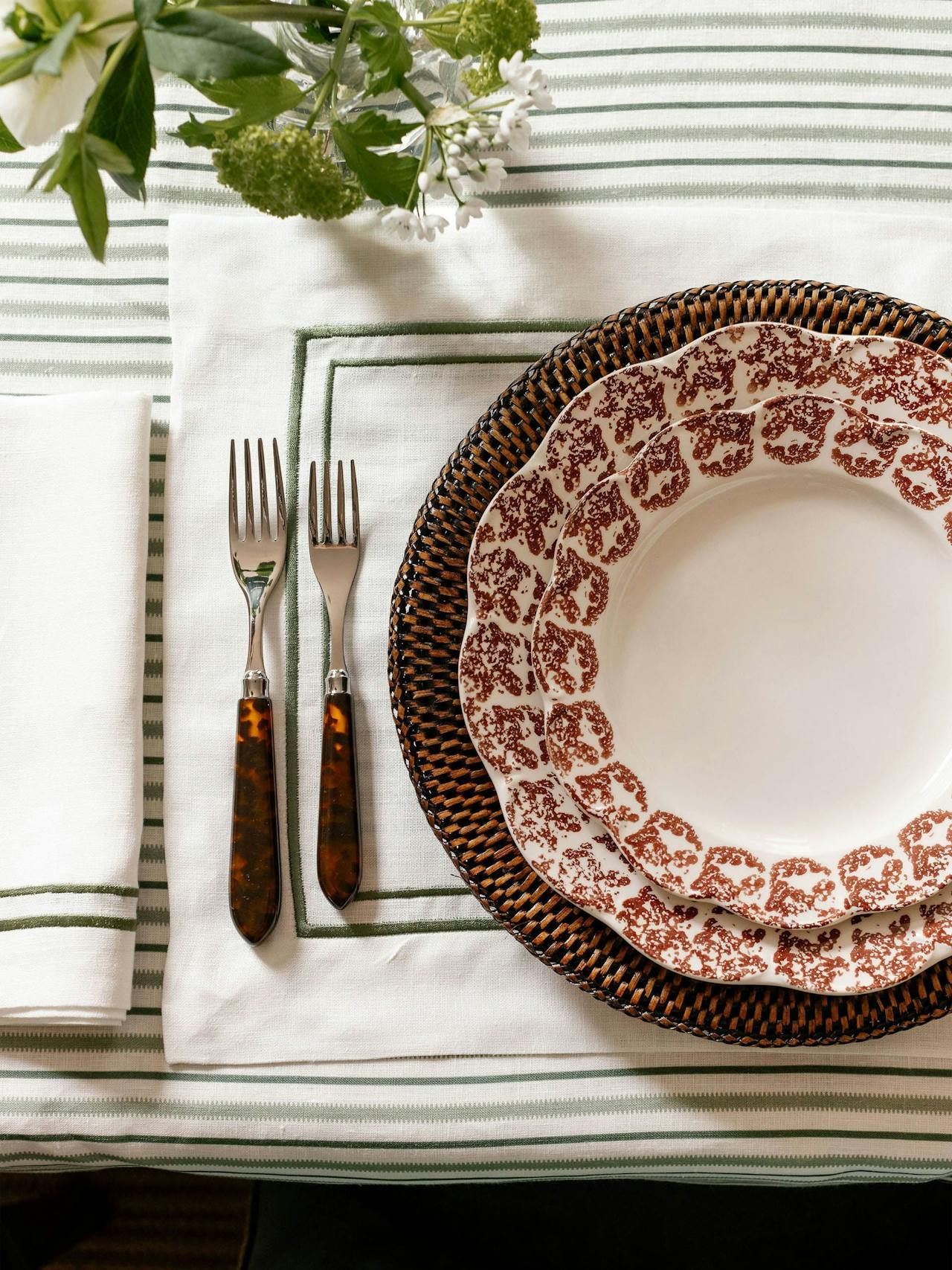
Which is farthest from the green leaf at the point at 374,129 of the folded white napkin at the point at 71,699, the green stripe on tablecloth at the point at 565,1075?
the green stripe on tablecloth at the point at 565,1075

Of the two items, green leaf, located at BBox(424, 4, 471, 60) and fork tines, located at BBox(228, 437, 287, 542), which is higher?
green leaf, located at BBox(424, 4, 471, 60)

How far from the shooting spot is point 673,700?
61 cm

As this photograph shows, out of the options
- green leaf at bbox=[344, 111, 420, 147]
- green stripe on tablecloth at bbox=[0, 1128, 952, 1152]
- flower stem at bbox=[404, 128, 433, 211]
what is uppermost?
green leaf at bbox=[344, 111, 420, 147]

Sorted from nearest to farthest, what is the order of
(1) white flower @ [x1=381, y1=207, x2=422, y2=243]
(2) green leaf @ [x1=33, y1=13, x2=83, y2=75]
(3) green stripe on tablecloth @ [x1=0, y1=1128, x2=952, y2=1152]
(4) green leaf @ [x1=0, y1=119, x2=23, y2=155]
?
(2) green leaf @ [x1=33, y1=13, x2=83, y2=75] < (4) green leaf @ [x1=0, y1=119, x2=23, y2=155] < (1) white flower @ [x1=381, y1=207, x2=422, y2=243] < (3) green stripe on tablecloth @ [x1=0, y1=1128, x2=952, y2=1152]

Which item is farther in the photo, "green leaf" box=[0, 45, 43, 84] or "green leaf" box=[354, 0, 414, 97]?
"green leaf" box=[354, 0, 414, 97]

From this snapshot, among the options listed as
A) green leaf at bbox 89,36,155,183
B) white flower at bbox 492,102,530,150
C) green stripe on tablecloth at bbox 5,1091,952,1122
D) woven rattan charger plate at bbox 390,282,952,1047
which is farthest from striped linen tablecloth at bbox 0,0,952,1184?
green leaf at bbox 89,36,155,183

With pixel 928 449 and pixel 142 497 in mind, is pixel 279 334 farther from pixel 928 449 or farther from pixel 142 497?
pixel 928 449

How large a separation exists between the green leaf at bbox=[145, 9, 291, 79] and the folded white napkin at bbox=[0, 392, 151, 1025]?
34 centimetres

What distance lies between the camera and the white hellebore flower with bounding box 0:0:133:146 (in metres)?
0.38

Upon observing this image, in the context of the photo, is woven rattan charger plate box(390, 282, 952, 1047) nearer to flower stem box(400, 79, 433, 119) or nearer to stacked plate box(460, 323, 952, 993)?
stacked plate box(460, 323, 952, 993)

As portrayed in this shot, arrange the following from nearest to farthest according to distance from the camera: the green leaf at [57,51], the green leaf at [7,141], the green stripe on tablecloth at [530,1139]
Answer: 1. the green leaf at [57,51]
2. the green leaf at [7,141]
3. the green stripe on tablecloth at [530,1139]

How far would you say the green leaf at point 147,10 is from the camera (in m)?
0.37

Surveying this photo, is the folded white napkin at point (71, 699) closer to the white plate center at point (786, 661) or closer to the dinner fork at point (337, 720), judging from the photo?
the dinner fork at point (337, 720)

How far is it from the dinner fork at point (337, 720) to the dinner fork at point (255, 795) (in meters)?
0.03
